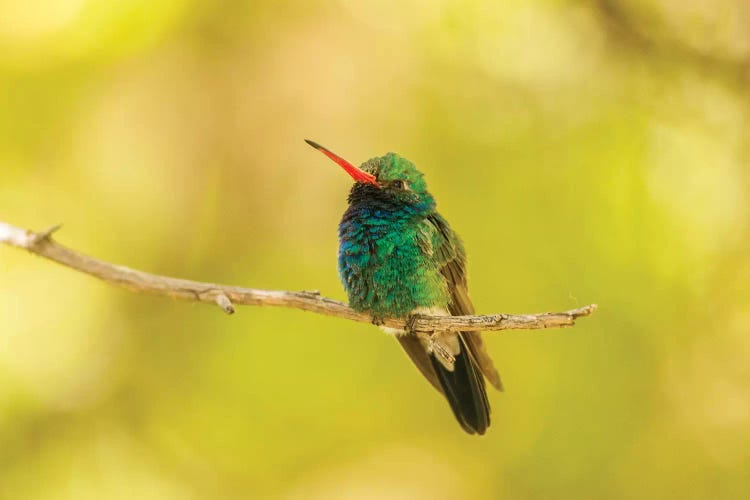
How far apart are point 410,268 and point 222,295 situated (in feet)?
3.12

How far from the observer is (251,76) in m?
5.90

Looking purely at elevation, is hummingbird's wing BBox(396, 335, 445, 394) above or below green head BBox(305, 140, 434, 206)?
below

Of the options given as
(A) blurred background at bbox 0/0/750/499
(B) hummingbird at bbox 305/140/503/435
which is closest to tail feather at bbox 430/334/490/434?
(B) hummingbird at bbox 305/140/503/435

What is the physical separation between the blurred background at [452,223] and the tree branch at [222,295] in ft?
5.72

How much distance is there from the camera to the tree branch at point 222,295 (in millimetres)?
2477

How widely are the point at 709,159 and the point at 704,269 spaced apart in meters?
0.83

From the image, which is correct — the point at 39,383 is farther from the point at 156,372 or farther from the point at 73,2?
the point at 73,2

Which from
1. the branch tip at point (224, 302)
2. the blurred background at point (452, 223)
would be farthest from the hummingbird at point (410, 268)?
the blurred background at point (452, 223)

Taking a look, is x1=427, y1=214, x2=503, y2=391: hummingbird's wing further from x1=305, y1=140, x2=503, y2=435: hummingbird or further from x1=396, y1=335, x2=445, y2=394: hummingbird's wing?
x1=396, y1=335, x2=445, y2=394: hummingbird's wing

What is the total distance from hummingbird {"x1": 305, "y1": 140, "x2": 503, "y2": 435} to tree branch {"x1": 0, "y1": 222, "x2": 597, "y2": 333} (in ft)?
0.44

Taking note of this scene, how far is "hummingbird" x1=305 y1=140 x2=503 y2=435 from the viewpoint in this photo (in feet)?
11.1

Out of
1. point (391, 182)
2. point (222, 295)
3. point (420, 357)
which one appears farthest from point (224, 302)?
point (420, 357)

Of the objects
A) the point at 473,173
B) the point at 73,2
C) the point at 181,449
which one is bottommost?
the point at 181,449

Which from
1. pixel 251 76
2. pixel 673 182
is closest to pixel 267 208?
pixel 251 76
